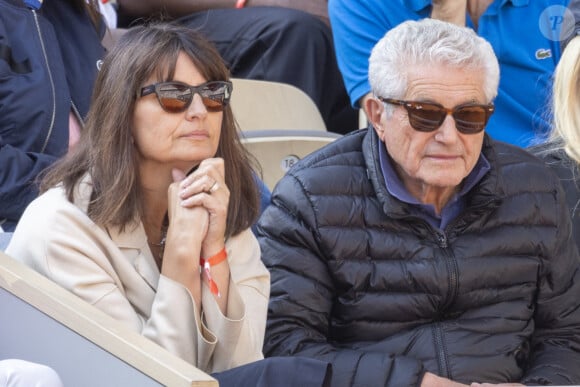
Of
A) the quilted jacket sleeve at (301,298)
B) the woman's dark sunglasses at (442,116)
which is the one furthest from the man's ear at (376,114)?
the quilted jacket sleeve at (301,298)

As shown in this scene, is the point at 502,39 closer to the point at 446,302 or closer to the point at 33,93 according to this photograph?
the point at 446,302

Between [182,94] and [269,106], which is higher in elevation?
[182,94]

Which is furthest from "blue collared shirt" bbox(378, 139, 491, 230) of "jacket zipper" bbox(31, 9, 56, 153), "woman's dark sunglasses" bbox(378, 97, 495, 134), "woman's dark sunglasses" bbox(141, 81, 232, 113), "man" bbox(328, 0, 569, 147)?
"jacket zipper" bbox(31, 9, 56, 153)

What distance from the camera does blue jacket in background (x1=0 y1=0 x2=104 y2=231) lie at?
333cm

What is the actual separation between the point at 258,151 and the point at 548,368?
4.17 ft

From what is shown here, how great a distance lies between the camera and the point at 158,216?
111 inches

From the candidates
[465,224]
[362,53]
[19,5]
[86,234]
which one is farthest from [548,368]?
[19,5]

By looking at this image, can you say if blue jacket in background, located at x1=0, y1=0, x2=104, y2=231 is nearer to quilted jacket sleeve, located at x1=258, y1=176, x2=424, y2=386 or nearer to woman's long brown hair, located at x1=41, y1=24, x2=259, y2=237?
woman's long brown hair, located at x1=41, y1=24, x2=259, y2=237

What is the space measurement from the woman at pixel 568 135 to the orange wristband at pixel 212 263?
1.35m

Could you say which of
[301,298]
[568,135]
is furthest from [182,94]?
[568,135]

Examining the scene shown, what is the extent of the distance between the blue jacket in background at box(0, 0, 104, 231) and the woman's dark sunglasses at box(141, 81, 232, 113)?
76cm

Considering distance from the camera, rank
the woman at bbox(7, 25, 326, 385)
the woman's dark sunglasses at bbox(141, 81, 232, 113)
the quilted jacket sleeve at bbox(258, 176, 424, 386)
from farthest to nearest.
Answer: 1. the quilted jacket sleeve at bbox(258, 176, 424, 386)
2. the woman's dark sunglasses at bbox(141, 81, 232, 113)
3. the woman at bbox(7, 25, 326, 385)

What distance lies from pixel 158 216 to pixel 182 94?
0.32 meters

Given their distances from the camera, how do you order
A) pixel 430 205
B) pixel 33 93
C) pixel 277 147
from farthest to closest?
pixel 277 147 → pixel 33 93 → pixel 430 205
